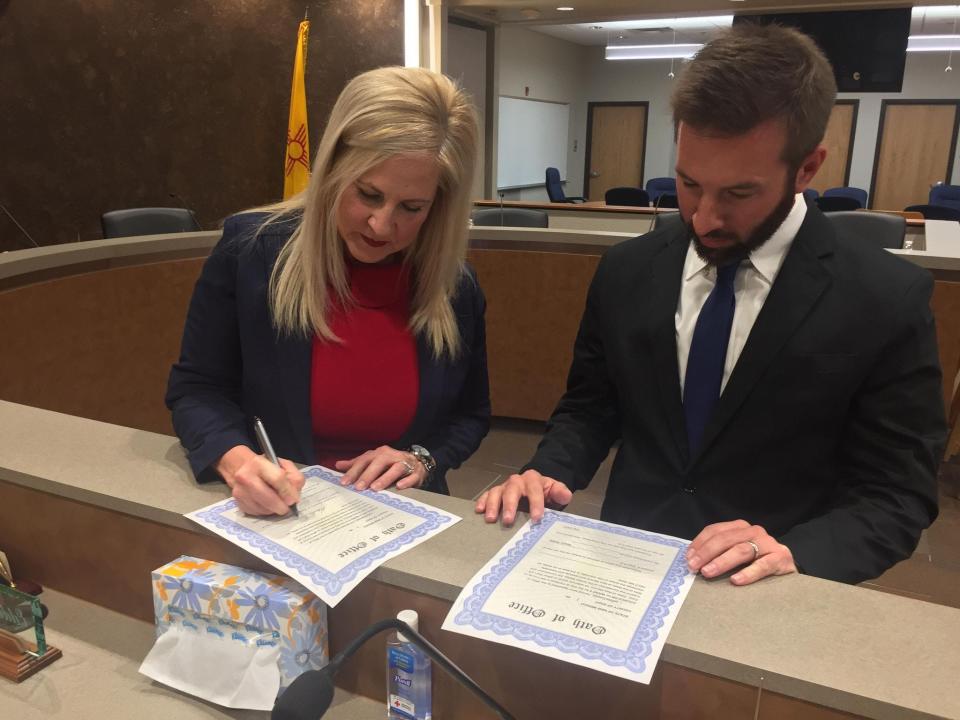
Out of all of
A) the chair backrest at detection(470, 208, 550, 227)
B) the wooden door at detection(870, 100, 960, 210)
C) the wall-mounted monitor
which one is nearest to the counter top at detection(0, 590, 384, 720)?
the chair backrest at detection(470, 208, 550, 227)

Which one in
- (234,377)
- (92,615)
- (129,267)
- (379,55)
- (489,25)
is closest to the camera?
(92,615)

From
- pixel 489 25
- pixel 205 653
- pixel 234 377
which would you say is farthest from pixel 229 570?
pixel 489 25

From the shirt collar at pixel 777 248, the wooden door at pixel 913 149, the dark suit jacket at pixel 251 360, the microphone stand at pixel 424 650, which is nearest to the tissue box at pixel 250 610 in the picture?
the microphone stand at pixel 424 650

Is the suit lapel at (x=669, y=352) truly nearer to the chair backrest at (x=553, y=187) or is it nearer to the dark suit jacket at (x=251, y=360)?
the dark suit jacket at (x=251, y=360)

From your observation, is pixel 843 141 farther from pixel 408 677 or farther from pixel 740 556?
pixel 408 677

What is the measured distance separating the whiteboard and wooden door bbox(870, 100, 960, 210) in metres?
4.61

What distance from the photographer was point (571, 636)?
0.76 meters

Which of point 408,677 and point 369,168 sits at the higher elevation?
point 369,168

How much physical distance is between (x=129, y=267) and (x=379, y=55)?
4.97 meters

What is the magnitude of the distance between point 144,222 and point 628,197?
5.11m

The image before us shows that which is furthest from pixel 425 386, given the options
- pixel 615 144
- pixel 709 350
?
pixel 615 144

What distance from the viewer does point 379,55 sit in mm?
7410

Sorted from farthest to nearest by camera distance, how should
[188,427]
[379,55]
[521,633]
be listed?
1. [379,55]
2. [188,427]
3. [521,633]

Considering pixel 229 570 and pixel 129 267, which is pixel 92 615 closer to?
pixel 229 570
